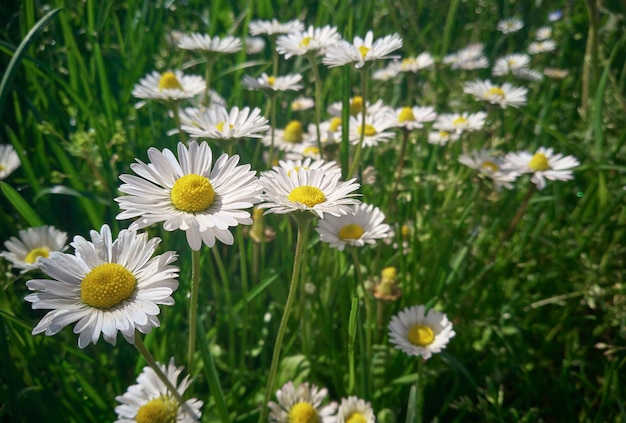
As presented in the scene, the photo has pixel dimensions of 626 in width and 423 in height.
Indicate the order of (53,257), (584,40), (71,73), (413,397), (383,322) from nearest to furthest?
(53,257)
(413,397)
(383,322)
(71,73)
(584,40)

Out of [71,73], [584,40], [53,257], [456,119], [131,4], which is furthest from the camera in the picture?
[584,40]

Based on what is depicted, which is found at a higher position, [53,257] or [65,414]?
[53,257]

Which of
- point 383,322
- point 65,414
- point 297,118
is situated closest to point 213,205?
point 65,414

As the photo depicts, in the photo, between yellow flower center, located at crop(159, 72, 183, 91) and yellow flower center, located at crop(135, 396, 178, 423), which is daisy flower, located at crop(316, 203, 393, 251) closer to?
yellow flower center, located at crop(135, 396, 178, 423)

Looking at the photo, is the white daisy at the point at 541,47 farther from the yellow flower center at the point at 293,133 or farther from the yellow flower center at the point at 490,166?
the yellow flower center at the point at 293,133

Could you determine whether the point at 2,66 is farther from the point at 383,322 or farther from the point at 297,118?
the point at 383,322

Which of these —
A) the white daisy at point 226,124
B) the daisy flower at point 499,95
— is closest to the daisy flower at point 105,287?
the white daisy at point 226,124

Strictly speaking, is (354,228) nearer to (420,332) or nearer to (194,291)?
(420,332)
